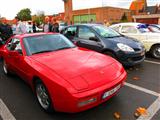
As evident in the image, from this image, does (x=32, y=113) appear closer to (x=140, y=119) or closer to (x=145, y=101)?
(x=140, y=119)

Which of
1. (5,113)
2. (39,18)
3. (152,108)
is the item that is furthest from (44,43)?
(39,18)

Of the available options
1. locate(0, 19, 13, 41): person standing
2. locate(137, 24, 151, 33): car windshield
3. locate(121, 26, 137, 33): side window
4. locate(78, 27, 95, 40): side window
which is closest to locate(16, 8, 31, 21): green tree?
locate(0, 19, 13, 41): person standing

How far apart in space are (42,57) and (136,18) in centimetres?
4001

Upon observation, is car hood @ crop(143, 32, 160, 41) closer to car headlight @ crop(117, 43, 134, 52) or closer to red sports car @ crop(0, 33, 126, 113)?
car headlight @ crop(117, 43, 134, 52)

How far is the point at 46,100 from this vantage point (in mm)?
3426

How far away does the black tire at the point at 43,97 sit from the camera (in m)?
3.29

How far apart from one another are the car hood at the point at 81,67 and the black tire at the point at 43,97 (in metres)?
0.39

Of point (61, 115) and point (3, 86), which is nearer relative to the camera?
point (61, 115)

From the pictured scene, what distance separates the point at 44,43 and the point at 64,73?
1.59 metres

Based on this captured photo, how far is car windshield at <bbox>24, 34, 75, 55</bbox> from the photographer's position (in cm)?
427

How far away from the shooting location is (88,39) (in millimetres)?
6602

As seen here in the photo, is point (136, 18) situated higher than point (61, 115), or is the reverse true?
point (136, 18)

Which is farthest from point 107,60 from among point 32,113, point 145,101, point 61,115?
point 32,113

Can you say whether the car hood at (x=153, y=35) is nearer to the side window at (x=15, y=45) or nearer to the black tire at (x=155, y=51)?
the black tire at (x=155, y=51)
